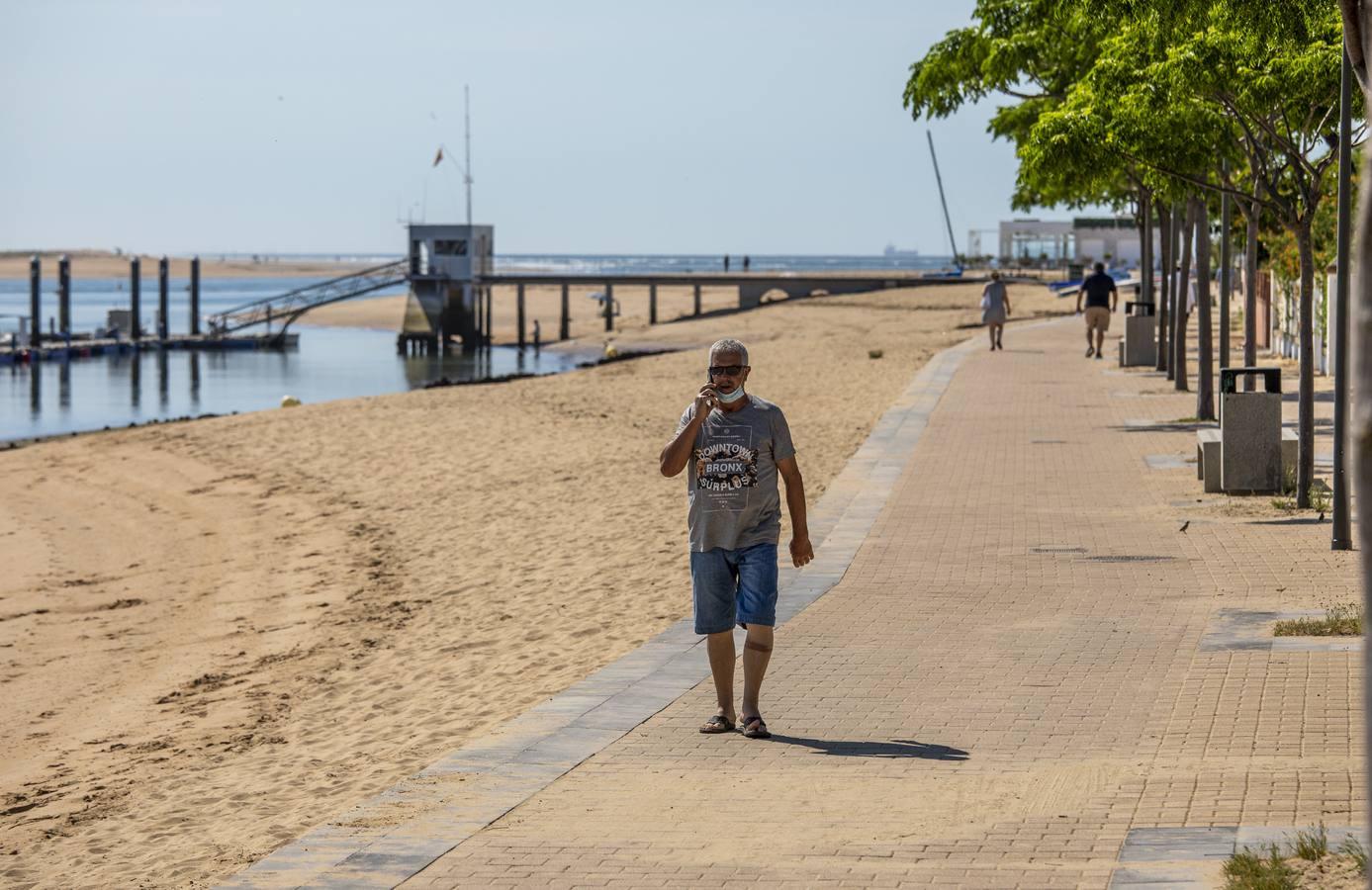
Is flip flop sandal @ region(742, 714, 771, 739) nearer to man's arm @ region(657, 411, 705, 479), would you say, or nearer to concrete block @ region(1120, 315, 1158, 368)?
man's arm @ region(657, 411, 705, 479)

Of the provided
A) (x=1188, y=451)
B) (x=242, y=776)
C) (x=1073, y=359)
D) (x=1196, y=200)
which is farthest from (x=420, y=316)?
(x=242, y=776)

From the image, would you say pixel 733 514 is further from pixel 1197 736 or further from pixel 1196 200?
pixel 1196 200

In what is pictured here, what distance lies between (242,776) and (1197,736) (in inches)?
166

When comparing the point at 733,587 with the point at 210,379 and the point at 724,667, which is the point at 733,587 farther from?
the point at 210,379

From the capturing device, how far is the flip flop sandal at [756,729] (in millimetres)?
7508

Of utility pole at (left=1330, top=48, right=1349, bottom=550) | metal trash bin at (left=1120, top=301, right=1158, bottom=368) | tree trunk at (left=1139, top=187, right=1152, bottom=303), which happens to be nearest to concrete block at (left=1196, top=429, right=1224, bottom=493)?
utility pole at (left=1330, top=48, right=1349, bottom=550)

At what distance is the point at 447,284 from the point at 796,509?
73.8 m

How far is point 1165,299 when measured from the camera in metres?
27.1

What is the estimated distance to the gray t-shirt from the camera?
7387 mm

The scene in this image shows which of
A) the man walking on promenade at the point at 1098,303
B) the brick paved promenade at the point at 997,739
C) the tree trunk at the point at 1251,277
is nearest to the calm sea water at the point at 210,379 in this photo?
the man walking on promenade at the point at 1098,303

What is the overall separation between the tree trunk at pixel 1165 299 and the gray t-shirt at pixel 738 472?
59.9 ft

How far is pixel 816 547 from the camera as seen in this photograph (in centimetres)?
1256

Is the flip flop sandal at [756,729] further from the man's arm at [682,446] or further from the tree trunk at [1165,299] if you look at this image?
the tree trunk at [1165,299]

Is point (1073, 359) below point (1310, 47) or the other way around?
below
